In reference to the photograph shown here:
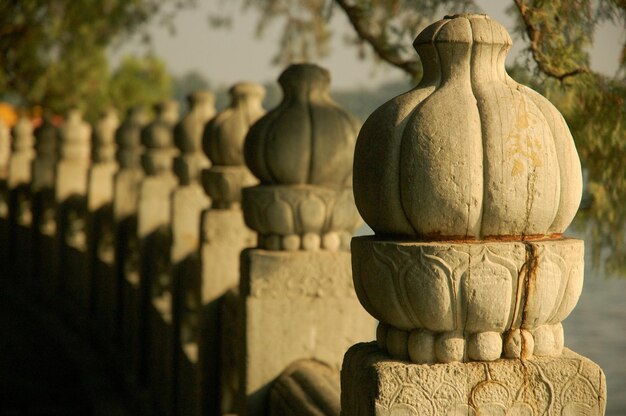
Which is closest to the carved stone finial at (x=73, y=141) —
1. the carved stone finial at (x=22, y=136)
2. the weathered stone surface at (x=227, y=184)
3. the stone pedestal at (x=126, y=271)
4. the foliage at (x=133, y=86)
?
the stone pedestal at (x=126, y=271)

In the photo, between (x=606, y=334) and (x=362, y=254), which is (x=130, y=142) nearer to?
(x=606, y=334)

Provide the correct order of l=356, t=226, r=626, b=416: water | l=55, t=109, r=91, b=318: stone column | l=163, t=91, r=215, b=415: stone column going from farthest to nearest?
l=55, t=109, r=91, b=318: stone column → l=356, t=226, r=626, b=416: water → l=163, t=91, r=215, b=415: stone column

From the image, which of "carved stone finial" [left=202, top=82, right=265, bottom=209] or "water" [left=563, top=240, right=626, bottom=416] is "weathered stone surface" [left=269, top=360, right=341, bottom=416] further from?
"water" [left=563, top=240, right=626, bottom=416]

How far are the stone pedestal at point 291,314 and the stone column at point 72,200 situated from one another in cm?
652

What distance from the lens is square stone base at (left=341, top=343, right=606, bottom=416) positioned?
212 cm

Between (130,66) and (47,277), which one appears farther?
(130,66)

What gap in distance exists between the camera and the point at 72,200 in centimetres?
1064

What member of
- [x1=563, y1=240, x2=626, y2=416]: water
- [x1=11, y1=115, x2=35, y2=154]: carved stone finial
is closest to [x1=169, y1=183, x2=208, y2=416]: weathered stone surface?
[x1=563, y1=240, x2=626, y2=416]: water

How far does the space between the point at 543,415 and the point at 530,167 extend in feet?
1.87

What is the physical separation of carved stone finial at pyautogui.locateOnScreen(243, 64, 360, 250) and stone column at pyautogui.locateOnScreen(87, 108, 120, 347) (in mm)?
4934

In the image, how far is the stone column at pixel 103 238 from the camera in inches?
346

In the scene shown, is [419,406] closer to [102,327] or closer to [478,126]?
[478,126]

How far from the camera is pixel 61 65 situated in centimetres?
1362

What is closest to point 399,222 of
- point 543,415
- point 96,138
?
point 543,415
